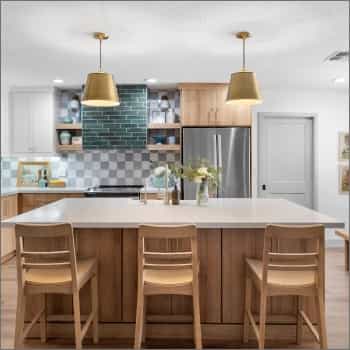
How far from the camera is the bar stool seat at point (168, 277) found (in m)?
2.42

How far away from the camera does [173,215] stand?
2846mm

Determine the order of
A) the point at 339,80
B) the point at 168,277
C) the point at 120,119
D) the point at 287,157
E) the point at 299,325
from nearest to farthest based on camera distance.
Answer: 1. the point at 168,277
2. the point at 299,325
3. the point at 339,80
4. the point at 120,119
5. the point at 287,157

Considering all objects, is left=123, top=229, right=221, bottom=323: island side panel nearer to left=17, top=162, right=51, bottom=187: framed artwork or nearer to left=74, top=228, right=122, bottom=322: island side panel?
left=74, top=228, right=122, bottom=322: island side panel

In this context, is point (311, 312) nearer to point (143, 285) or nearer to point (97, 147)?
point (143, 285)

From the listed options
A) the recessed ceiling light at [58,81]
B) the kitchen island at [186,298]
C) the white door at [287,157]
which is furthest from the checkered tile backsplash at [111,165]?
the kitchen island at [186,298]

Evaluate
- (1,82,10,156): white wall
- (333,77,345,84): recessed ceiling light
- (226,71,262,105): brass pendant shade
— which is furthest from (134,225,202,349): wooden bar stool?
(1,82,10,156): white wall

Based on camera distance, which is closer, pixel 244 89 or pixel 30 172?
pixel 244 89

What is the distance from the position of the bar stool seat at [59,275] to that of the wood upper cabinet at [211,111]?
3290mm

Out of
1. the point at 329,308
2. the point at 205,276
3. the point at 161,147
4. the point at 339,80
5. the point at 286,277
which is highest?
the point at 339,80

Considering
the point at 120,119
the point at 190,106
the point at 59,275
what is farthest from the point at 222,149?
the point at 59,275

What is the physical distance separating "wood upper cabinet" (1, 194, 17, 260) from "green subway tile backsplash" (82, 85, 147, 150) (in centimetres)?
126

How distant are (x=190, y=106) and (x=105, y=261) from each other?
3206 mm

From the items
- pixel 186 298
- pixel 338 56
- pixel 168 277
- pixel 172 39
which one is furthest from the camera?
pixel 338 56

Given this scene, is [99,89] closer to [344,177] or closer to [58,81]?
[58,81]
